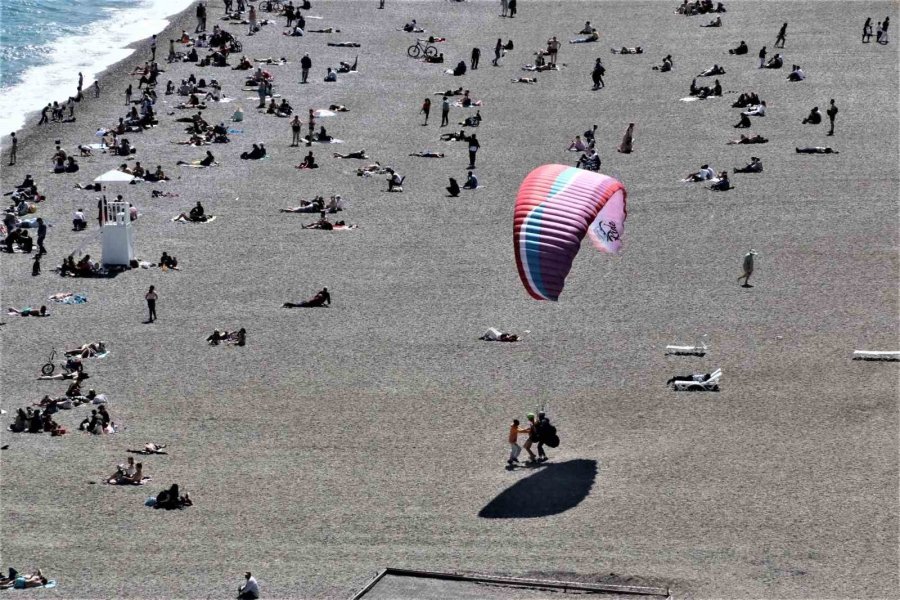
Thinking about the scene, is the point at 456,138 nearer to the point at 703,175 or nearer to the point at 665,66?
the point at 703,175

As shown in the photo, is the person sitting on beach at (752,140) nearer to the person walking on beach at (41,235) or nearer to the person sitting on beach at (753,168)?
the person sitting on beach at (753,168)

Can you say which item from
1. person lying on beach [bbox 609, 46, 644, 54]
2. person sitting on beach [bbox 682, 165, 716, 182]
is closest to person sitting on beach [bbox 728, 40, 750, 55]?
person lying on beach [bbox 609, 46, 644, 54]

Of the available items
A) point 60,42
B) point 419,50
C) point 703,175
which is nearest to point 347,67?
point 419,50

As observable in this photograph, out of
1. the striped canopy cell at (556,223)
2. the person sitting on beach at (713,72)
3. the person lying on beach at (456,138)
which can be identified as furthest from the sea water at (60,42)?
the striped canopy cell at (556,223)

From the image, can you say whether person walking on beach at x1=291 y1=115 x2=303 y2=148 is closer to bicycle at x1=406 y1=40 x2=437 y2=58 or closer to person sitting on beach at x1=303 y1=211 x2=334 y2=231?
person sitting on beach at x1=303 y1=211 x2=334 y2=231

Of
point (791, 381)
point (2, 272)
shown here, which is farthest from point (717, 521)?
point (2, 272)

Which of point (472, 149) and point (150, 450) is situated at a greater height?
point (472, 149)

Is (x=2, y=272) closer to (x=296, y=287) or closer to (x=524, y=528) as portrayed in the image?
(x=296, y=287)
